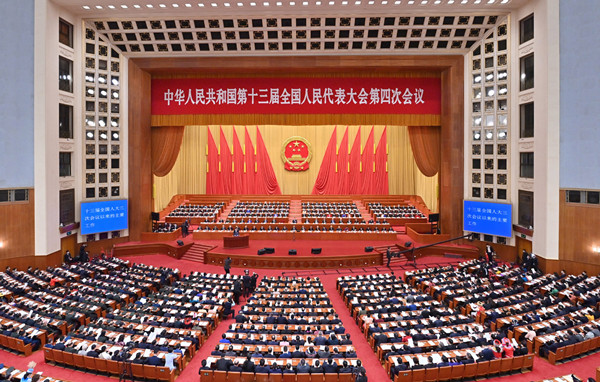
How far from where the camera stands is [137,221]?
21.2 metres

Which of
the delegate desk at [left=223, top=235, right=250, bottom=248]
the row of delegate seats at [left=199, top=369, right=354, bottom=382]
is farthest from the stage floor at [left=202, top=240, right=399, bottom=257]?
the row of delegate seats at [left=199, top=369, right=354, bottom=382]

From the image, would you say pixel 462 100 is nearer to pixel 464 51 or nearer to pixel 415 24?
pixel 464 51

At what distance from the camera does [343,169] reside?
104 ft

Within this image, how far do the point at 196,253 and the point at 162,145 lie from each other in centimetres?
673

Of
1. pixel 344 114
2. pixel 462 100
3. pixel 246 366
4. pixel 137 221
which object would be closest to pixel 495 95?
pixel 462 100

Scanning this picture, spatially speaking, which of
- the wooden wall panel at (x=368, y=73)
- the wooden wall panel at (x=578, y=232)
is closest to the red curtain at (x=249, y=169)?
the wooden wall panel at (x=368, y=73)

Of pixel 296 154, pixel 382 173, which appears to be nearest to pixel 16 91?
A: pixel 296 154

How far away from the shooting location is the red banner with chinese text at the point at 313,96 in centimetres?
2117

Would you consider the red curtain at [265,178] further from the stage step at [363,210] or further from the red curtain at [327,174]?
the stage step at [363,210]

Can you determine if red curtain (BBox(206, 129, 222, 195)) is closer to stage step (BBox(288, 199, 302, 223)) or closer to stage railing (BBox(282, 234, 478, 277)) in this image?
stage step (BBox(288, 199, 302, 223))

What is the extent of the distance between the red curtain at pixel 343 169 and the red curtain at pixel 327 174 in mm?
352

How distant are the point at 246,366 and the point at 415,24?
55.6ft

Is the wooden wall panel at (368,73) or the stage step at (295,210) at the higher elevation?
the wooden wall panel at (368,73)

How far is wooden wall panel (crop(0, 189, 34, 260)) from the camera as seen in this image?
16.0m
